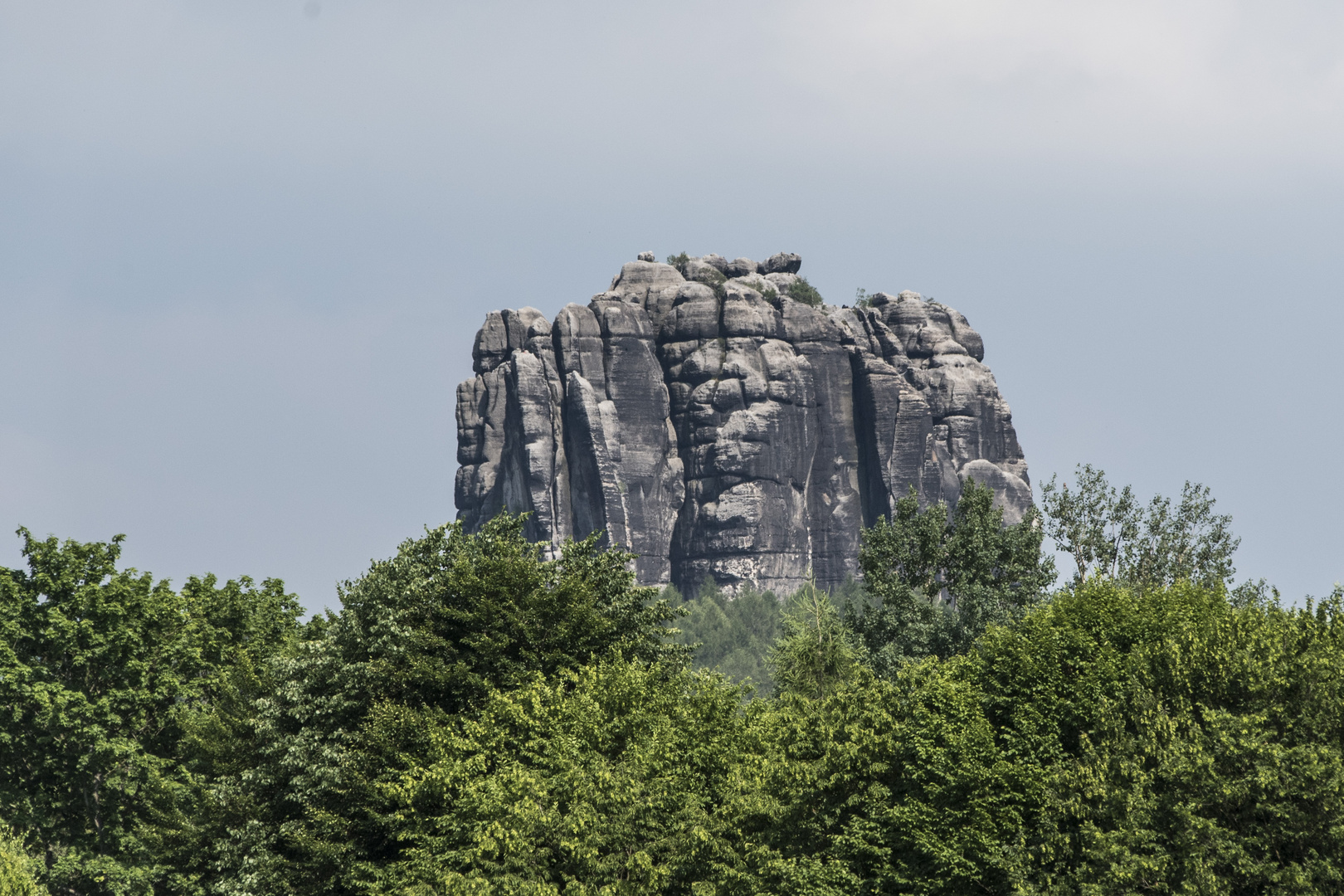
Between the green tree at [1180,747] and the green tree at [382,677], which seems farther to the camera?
the green tree at [382,677]

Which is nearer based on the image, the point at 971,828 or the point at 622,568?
the point at 971,828

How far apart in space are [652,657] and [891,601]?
82.5 feet

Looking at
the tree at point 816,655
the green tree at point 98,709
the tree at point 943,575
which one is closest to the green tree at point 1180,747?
the tree at point 816,655

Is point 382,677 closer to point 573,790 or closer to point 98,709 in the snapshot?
point 573,790

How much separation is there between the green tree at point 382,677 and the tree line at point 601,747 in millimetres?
127

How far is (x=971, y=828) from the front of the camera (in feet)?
109

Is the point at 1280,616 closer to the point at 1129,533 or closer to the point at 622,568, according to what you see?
the point at 622,568

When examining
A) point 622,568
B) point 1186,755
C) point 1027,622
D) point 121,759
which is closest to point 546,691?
point 622,568

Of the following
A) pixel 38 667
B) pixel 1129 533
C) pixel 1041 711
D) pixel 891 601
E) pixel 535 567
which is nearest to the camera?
pixel 1041 711

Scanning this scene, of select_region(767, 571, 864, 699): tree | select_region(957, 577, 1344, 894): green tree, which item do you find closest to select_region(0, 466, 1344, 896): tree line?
select_region(957, 577, 1344, 894): green tree

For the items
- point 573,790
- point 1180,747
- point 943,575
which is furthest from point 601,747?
point 943,575

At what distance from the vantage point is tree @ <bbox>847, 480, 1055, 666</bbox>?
68.2 metres

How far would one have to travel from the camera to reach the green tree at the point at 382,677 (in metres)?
43.8

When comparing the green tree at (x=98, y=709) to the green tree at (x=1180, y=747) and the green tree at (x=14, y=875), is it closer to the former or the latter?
the green tree at (x=14, y=875)
